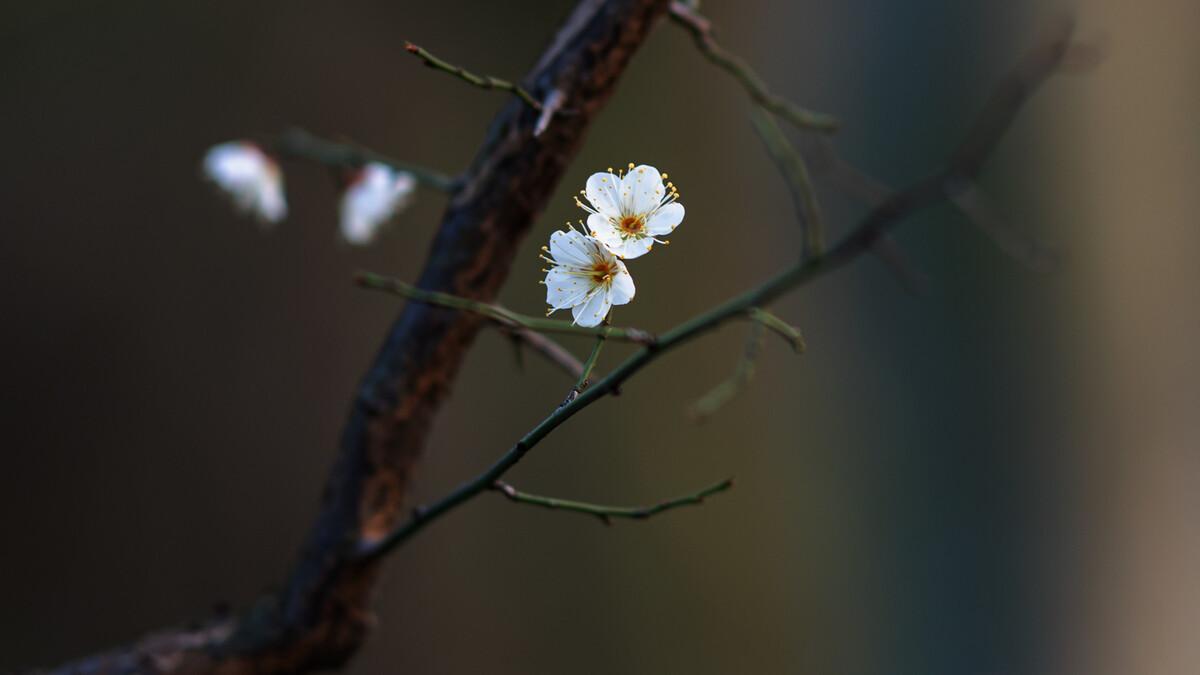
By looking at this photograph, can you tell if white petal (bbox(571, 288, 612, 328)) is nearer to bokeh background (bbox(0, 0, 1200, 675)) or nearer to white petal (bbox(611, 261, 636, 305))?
white petal (bbox(611, 261, 636, 305))

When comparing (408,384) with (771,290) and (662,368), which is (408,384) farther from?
(662,368)

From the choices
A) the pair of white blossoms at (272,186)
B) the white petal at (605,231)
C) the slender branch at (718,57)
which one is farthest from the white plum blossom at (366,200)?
the white petal at (605,231)

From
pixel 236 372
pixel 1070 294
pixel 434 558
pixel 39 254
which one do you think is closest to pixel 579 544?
pixel 434 558

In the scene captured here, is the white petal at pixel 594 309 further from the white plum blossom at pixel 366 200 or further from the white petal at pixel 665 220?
the white plum blossom at pixel 366 200

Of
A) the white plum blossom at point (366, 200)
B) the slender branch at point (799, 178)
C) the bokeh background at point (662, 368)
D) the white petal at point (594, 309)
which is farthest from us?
the bokeh background at point (662, 368)

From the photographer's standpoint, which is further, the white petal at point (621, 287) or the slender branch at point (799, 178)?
the slender branch at point (799, 178)

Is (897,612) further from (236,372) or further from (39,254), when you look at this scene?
(39,254)

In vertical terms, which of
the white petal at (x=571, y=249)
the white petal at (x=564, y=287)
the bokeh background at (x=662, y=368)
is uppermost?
the white petal at (x=571, y=249)

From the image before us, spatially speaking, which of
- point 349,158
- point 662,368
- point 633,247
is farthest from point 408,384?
point 662,368
